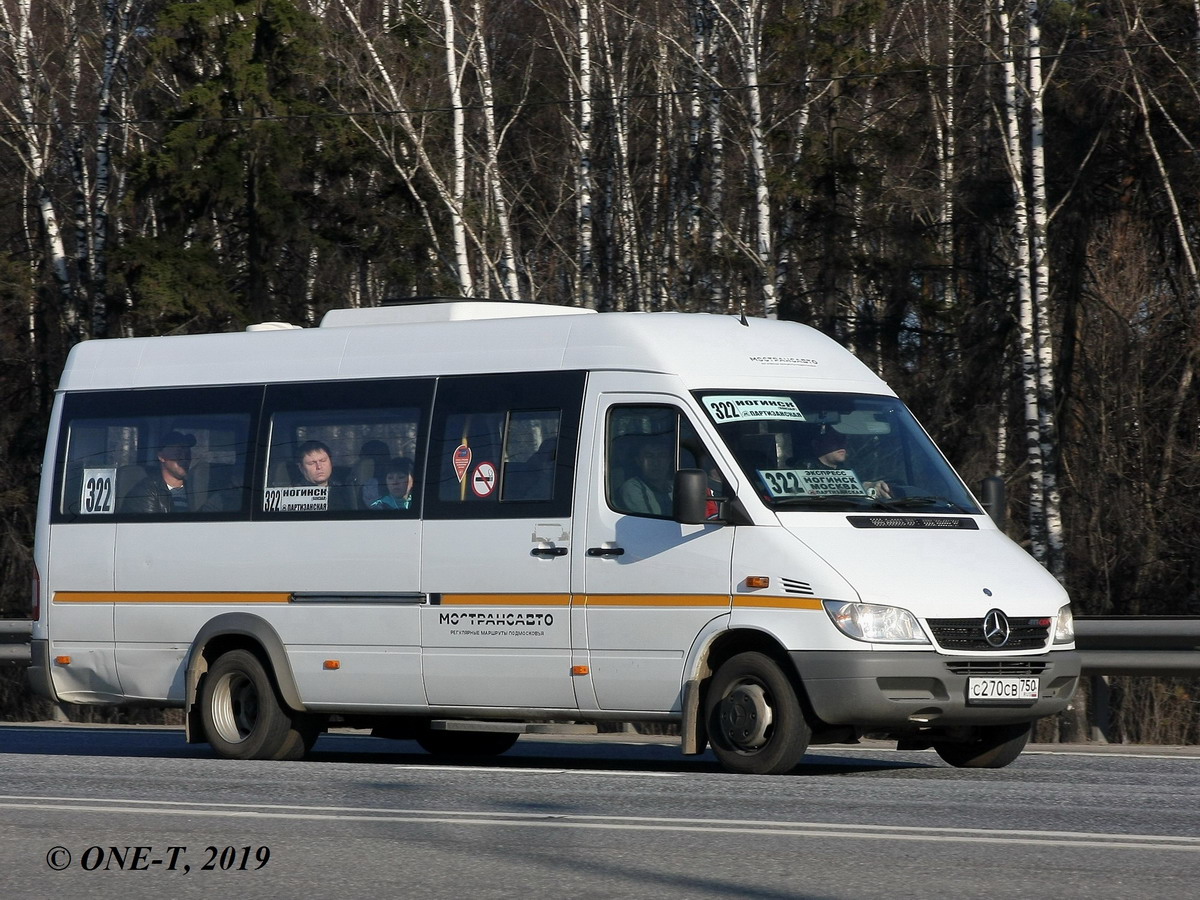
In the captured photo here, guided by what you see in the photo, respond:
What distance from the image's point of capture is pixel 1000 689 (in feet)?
33.3

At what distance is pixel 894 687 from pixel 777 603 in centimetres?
75

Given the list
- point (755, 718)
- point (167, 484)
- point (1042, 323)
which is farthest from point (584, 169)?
point (755, 718)

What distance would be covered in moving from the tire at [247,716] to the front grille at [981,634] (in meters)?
4.47

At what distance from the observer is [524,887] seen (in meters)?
6.85

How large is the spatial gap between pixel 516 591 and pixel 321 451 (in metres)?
1.83

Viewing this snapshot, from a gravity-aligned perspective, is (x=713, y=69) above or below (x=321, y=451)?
above

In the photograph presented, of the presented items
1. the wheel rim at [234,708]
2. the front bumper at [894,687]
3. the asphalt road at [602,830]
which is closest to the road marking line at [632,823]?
the asphalt road at [602,830]

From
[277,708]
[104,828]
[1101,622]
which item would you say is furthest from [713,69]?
[104,828]

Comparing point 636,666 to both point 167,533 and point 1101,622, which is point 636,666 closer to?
point 167,533

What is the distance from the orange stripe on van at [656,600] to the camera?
1045 cm

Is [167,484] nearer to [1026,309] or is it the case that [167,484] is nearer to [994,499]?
[994,499]

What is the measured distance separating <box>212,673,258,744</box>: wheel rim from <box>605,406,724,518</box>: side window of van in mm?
3076

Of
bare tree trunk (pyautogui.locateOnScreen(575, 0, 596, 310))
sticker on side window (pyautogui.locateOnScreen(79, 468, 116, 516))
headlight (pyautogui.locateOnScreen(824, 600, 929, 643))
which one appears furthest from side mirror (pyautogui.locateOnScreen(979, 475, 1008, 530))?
bare tree trunk (pyautogui.locateOnScreen(575, 0, 596, 310))

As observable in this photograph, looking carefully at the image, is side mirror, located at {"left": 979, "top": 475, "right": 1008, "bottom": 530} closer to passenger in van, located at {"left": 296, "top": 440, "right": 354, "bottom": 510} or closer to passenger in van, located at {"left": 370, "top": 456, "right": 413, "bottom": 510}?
passenger in van, located at {"left": 370, "top": 456, "right": 413, "bottom": 510}
